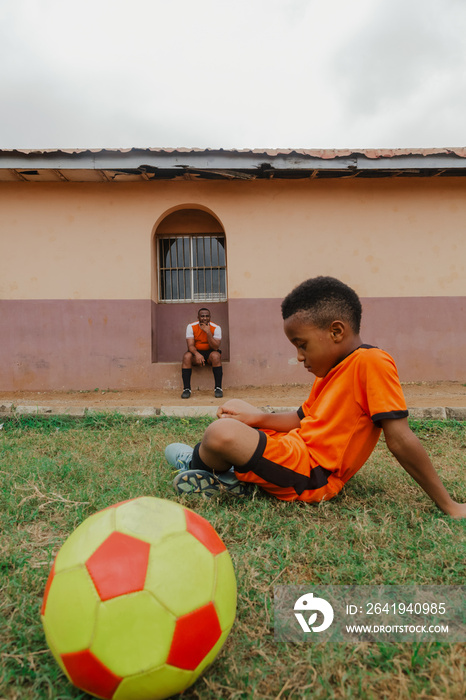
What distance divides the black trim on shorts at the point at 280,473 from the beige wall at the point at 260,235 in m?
5.69

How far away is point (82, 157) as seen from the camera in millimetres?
6910

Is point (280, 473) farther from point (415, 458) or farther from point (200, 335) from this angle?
point (200, 335)

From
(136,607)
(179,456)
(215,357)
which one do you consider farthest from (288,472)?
(215,357)

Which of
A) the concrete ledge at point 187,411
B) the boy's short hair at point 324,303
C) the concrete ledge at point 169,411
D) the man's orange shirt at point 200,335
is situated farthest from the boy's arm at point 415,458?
the man's orange shirt at point 200,335

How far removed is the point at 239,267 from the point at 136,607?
22.8 ft

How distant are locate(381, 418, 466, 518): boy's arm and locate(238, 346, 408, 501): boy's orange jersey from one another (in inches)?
2.4

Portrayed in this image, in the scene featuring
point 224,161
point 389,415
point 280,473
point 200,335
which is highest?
point 224,161

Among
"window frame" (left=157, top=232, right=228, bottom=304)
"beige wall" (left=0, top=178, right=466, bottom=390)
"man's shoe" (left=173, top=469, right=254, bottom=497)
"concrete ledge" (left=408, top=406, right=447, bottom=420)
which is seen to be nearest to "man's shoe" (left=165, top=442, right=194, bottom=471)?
"man's shoe" (left=173, top=469, right=254, bottom=497)

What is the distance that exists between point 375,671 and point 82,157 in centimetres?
729

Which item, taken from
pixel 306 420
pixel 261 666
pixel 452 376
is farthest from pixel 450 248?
pixel 261 666

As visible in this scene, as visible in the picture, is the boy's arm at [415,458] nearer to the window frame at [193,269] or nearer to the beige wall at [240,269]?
the beige wall at [240,269]

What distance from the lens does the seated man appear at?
23.7 feet

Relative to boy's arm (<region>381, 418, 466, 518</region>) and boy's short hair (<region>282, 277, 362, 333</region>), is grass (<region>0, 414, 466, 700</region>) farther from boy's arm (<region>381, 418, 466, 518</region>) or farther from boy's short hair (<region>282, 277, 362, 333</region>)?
boy's short hair (<region>282, 277, 362, 333</region>)

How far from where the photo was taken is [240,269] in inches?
304
